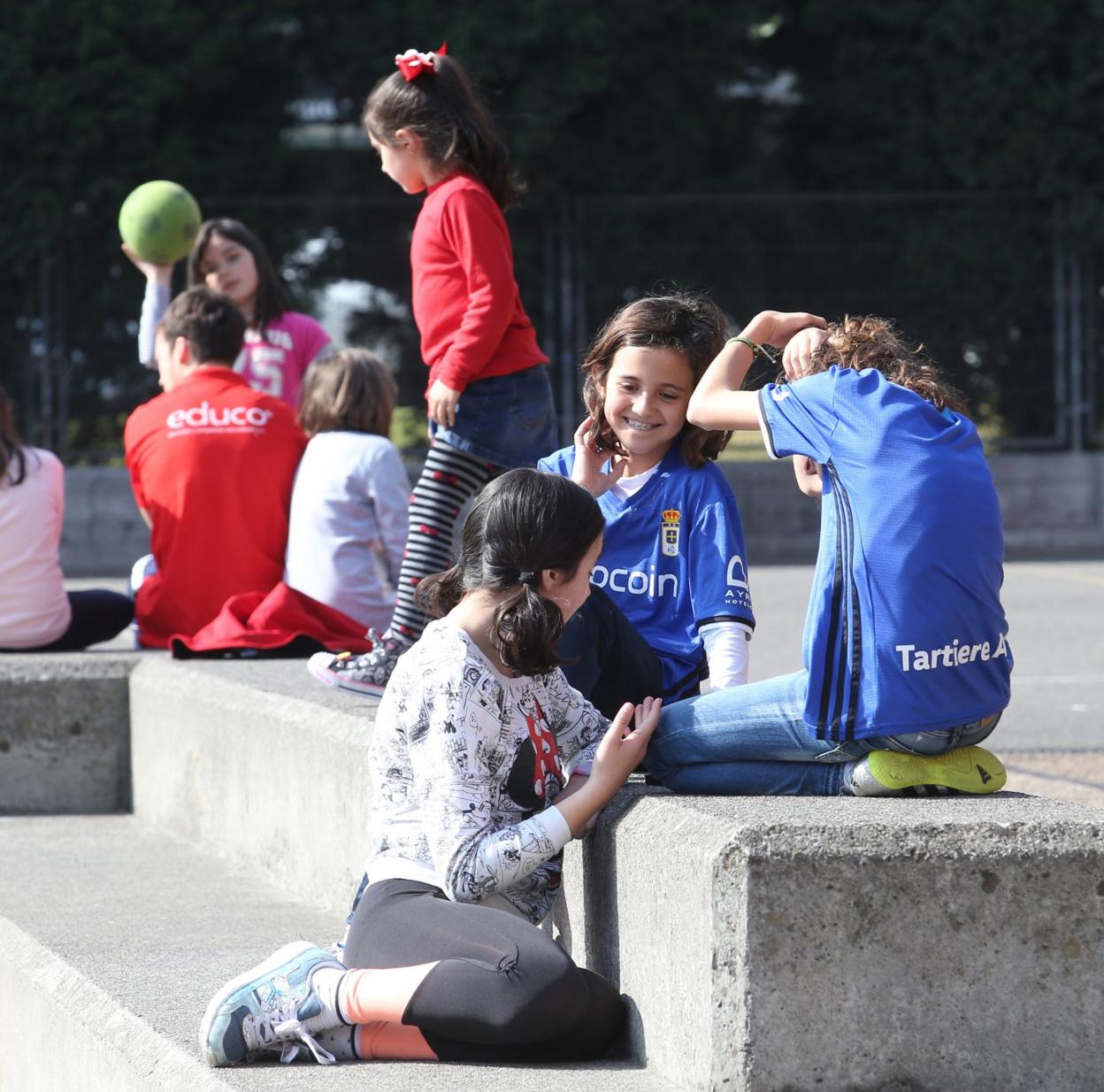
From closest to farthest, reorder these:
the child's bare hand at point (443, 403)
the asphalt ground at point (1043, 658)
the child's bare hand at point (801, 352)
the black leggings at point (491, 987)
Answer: the black leggings at point (491, 987) → the child's bare hand at point (801, 352) → the child's bare hand at point (443, 403) → the asphalt ground at point (1043, 658)

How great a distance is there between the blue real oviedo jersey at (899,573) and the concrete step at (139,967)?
0.78m

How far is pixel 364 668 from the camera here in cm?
496

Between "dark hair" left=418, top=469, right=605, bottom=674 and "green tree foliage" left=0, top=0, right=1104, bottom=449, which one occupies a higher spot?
"green tree foliage" left=0, top=0, right=1104, bottom=449

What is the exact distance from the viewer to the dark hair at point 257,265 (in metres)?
7.19

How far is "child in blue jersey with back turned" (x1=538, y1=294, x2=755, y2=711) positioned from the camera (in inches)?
159

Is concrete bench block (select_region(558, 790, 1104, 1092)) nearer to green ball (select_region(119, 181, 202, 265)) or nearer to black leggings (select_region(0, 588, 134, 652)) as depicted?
black leggings (select_region(0, 588, 134, 652))

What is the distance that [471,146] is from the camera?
5266 mm

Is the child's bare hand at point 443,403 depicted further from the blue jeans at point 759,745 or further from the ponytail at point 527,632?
the ponytail at point 527,632

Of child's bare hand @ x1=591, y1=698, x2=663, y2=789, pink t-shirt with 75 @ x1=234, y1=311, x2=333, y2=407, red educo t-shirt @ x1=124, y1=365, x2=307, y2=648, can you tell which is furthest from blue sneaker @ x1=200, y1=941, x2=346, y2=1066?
pink t-shirt with 75 @ x1=234, y1=311, x2=333, y2=407

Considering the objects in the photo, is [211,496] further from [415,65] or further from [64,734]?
[415,65]

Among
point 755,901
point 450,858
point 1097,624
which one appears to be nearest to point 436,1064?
point 450,858

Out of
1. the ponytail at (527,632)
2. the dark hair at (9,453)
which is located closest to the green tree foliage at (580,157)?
the dark hair at (9,453)

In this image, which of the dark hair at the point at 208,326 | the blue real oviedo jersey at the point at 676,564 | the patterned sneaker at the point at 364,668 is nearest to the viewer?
the blue real oviedo jersey at the point at 676,564

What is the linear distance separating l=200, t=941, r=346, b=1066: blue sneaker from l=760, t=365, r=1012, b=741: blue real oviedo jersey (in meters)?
1.02
